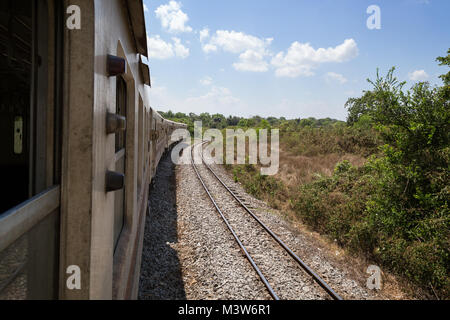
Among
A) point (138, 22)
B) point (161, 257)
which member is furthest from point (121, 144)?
point (161, 257)

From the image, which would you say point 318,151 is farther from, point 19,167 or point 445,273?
point 19,167

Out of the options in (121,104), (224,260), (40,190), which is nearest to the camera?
(40,190)

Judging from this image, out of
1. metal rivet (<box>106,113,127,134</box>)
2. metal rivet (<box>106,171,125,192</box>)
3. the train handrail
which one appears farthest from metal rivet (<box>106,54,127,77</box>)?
the train handrail

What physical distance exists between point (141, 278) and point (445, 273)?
18.4 feet

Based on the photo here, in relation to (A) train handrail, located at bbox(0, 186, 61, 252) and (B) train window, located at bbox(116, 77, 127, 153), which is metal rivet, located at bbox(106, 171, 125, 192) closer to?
(A) train handrail, located at bbox(0, 186, 61, 252)

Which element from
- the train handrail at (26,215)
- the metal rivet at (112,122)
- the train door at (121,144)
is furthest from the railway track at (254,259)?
the train handrail at (26,215)

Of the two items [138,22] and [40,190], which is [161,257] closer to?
[138,22]

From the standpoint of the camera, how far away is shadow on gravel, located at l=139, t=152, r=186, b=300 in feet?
15.6

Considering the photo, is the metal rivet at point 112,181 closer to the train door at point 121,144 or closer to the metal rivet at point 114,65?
the metal rivet at point 114,65

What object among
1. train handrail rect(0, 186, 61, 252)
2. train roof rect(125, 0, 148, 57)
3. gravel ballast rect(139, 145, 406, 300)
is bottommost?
gravel ballast rect(139, 145, 406, 300)

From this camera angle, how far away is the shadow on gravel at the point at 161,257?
4.74 meters

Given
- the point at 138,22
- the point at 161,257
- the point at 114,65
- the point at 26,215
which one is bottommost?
the point at 161,257

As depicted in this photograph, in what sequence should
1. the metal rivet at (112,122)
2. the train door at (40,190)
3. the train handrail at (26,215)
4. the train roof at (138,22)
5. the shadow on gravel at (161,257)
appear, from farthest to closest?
the shadow on gravel at (161,257) < the train roof at (138,22) < the metal rivet at (112,122) < the train door at (40,190) < the train handrail at (26,215)

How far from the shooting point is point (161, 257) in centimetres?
593
